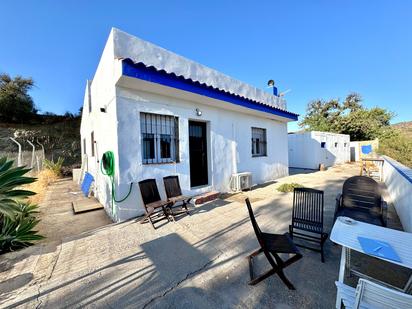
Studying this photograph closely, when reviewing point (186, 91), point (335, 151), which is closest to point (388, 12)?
point (186, 91)

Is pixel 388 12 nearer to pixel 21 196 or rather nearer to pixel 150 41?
pixel 150 41

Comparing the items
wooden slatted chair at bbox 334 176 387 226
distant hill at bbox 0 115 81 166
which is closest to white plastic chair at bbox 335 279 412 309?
wooden slatted chair at bbox 334 176 387 226

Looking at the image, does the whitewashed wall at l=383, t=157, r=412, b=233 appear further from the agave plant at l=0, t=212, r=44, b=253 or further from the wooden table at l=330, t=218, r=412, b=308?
the agave plant at l=0, t=212, r=44, b=253

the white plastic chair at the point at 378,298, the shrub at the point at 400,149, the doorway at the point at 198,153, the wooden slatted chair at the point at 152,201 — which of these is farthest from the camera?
the shrub at the point at 400,149

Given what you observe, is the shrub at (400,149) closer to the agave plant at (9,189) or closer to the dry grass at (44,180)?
the agave plant at (9,189)

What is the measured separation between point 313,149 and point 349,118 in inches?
491

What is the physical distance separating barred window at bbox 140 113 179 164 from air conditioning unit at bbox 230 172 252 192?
8.18 ft

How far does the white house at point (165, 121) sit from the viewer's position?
4.47m

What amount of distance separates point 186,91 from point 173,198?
9.55 ft

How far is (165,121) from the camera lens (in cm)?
543

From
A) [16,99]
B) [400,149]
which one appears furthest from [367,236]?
[16,99]

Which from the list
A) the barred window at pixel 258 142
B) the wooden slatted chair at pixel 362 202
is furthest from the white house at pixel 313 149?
the wooden slatted chair at pixel 362 202

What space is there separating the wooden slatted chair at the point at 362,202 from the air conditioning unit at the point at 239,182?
10.9 ft

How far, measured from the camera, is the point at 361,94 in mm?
27219
